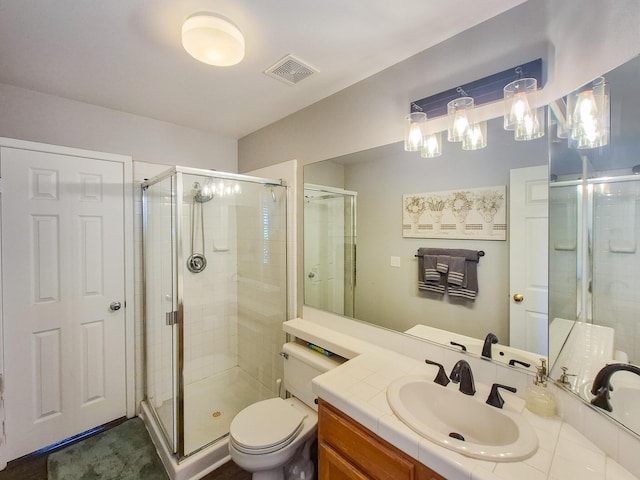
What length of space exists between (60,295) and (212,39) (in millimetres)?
2003

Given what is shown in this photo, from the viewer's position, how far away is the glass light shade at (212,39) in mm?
1214

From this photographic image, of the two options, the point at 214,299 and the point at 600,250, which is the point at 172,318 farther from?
the point at 600,250

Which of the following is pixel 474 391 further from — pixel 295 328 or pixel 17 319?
pixel 17 319

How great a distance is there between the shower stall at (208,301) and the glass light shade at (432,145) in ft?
3.93

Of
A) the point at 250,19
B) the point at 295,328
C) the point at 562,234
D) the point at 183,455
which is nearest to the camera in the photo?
the point at 562,234

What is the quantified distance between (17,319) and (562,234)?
10.2ft

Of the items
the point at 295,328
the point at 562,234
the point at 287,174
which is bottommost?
the point at 295,328

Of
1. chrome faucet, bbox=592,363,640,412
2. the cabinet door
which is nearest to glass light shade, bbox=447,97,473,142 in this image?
chrome faucet, bbox=592,363,640,412

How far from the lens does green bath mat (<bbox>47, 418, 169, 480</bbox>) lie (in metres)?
1.71

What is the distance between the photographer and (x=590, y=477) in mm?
746

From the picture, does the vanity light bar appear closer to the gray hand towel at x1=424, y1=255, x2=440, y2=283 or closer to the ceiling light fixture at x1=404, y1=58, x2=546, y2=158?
the ceiling light fixture at x1=404, y1=58, x2=546, y2=158

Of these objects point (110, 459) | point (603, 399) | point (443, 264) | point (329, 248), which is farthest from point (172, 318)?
point (603, 399)

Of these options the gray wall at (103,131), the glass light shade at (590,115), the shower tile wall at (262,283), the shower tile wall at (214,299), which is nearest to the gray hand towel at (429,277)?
the glass light shade at (590,115)

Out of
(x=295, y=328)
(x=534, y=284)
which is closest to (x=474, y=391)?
(x=534, y=284)
